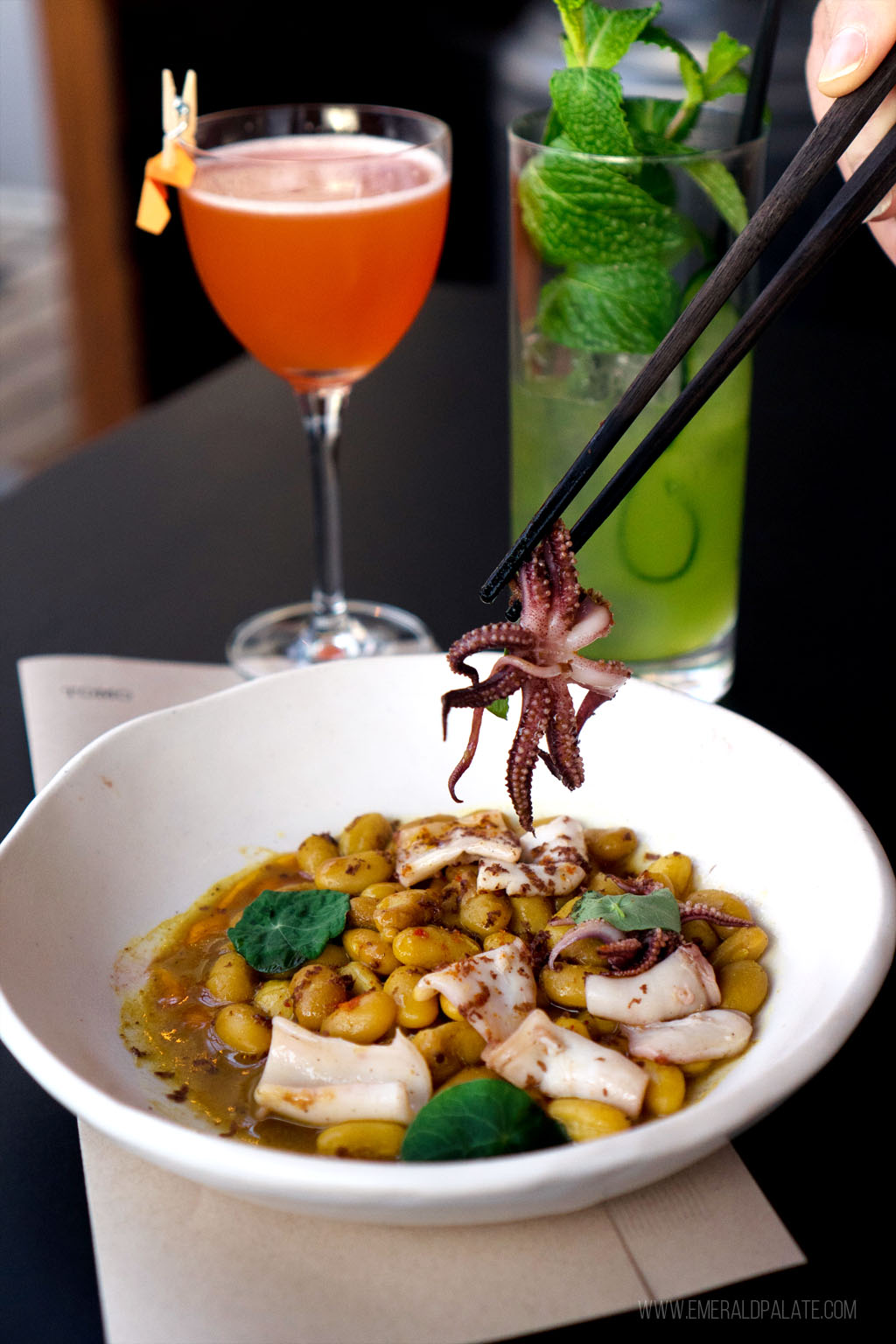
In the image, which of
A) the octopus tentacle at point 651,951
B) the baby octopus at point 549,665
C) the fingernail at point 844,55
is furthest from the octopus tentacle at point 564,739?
the fingernail at point 844,55

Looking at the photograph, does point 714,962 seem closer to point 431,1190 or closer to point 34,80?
point 431,1190

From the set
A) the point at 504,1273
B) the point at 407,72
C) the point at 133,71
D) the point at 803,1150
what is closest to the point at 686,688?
the point at 803,1150

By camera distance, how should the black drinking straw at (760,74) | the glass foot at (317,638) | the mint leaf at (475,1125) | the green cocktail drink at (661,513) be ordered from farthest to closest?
the glass foot at (317,638) < the green cocktail drink at (661,513) < the black drinking straw at (760,74) < the mint leaf at (475,1125)

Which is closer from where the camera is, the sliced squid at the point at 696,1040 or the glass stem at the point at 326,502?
the sliced squid at the point at 696,1040

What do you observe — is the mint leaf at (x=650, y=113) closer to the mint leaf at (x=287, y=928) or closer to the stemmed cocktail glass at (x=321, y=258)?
the stemmed cocktail glass at (x=321, y=258)

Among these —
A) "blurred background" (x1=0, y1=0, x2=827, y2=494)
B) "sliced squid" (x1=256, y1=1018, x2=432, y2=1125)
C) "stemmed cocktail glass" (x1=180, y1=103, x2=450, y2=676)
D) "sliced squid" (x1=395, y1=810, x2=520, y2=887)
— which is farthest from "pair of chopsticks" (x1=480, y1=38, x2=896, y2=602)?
"blurred background" (x1=0, y1=0, x2=827, y2=494)

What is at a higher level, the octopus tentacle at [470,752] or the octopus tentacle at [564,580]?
the octopus tentacle at [564,580]

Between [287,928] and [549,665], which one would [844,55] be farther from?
[287,928]

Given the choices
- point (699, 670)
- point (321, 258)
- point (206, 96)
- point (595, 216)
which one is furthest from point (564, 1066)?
point (206, 96)
